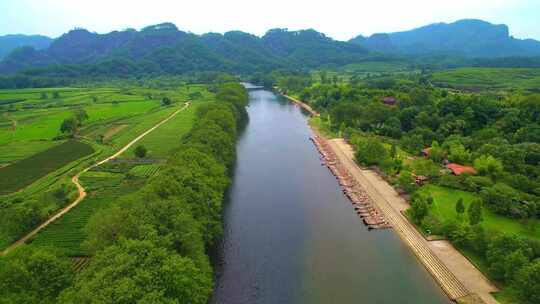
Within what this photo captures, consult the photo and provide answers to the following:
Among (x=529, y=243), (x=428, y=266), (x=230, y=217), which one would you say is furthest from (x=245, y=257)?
(x=529, y=243)

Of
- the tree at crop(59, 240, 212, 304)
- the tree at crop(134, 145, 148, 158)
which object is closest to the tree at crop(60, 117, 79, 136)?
the tree at crop(134, 145, 148, 158)

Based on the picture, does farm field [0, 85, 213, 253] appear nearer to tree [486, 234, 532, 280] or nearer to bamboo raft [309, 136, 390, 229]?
bamboo raft [309, 136, 390, 229]

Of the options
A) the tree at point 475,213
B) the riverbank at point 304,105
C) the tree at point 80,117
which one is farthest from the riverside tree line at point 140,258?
the riverbank at point 304,105

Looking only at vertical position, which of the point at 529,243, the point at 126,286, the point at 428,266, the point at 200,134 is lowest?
the point at 428,266

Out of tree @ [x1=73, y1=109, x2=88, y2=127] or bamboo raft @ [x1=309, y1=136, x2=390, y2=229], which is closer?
bamboo raft @ [x1=309, y1=136, x2=390, y2=229]

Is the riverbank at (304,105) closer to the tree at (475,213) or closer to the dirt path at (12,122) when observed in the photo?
the tree at (475,213)

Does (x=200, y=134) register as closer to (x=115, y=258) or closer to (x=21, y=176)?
(x=21, y=176)

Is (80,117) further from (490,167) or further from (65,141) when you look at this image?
(490,167)
